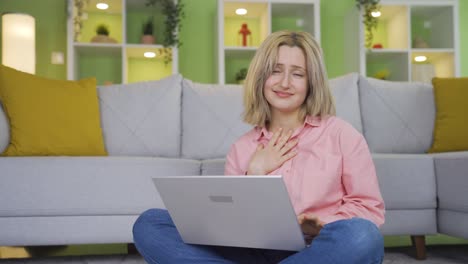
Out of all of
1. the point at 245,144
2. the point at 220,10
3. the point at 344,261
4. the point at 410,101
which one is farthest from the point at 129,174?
the point at 220,10

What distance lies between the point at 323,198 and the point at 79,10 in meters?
3.56

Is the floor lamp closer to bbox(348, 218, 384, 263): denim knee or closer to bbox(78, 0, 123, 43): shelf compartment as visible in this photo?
bbox(78, 0, 123, 43): shelf compartment

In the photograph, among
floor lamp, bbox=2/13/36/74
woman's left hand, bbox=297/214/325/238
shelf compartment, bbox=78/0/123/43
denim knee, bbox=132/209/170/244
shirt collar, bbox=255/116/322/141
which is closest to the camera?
woman's left hand, bbox=297/214/325/238

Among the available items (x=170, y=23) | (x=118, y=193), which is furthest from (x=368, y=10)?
(x=118, y=193)

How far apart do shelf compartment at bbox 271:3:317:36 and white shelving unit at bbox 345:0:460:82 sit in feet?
1.26

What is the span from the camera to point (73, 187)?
82.5 inches

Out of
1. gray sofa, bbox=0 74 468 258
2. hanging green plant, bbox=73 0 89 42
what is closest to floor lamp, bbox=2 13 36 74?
hanging green plant, bbox=73 0 89 42

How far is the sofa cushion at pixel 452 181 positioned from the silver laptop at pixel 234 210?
1223mm

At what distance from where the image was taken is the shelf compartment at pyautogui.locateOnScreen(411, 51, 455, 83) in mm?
4523

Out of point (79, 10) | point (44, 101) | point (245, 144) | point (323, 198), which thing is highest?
point (79, 10)

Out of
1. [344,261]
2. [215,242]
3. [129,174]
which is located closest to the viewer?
[344,261]

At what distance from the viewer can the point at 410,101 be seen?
2.79m

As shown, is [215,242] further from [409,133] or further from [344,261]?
[409,133]

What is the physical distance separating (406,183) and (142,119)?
1300mm
